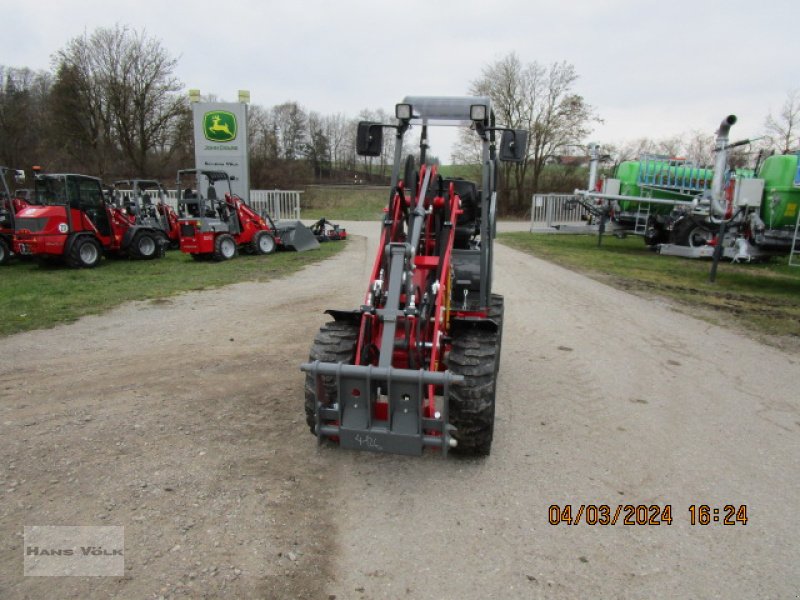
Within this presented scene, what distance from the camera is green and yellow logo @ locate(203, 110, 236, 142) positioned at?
1906 centimetres

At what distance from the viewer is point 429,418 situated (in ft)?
11.0

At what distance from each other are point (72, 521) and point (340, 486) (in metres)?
1.53

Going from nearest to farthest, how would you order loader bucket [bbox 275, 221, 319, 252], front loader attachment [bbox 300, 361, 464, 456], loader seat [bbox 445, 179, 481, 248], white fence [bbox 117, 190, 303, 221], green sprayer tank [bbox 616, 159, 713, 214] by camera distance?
front loader attachment [bbox 300, 361, 464, 456] → loader seat [bbox 445, 179, 481, 248] → loader bucket [bbox 275, 221, 319, 252] → green sprayer tank [bbox 616, 159, 713, 214] → white fence [bbox 117, 190, 303, 221]

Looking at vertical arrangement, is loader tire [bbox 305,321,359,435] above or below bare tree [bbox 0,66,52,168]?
below

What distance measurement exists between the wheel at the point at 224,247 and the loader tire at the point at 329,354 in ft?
36.7

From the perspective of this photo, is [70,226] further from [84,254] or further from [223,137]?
[223,137]

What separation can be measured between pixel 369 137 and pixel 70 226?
35.1 feet

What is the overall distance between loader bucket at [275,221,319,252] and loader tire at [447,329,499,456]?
13.7m

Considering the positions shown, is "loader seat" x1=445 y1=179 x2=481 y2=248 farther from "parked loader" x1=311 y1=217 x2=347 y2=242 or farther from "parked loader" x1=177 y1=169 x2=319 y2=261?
"parked loader" x1=311 y1=217 x2=347 y2=242

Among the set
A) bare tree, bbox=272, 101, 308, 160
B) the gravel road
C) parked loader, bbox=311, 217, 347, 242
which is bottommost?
the gravel road

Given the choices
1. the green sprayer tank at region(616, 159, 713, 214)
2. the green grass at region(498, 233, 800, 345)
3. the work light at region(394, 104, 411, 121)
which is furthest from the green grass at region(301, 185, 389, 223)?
the work light at region(394, 104, 411, 121)

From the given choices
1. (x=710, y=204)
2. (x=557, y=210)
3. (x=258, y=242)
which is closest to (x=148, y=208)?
(x=258, y=242)

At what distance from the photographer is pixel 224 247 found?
1455 cm

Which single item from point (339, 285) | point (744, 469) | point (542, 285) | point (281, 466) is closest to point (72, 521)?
point (281, 466)
